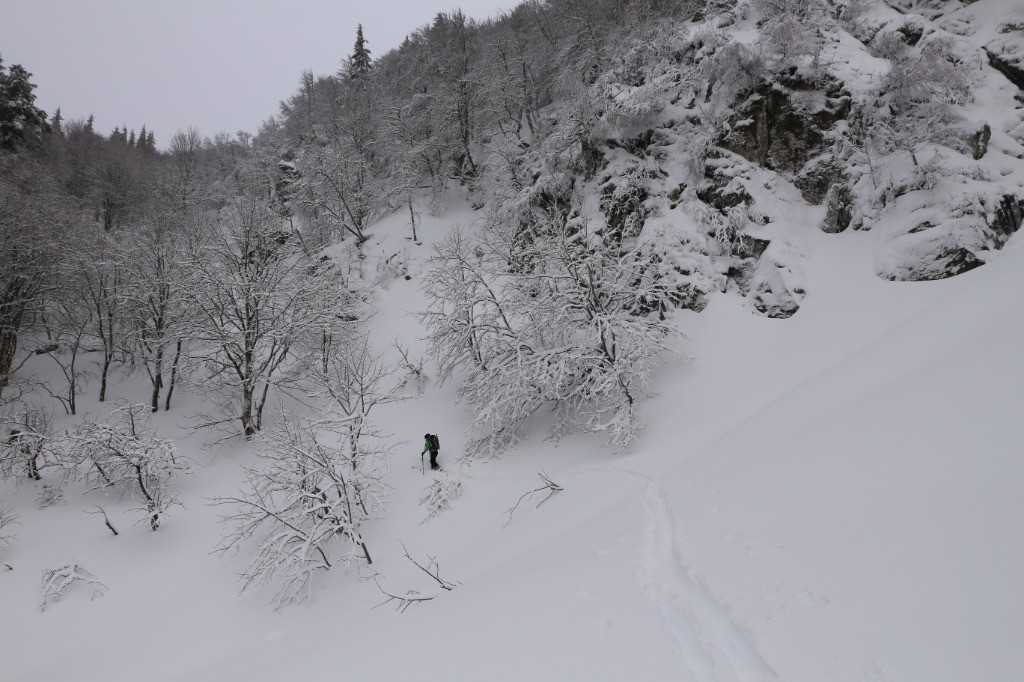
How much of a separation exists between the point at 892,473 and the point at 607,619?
12.7 ft

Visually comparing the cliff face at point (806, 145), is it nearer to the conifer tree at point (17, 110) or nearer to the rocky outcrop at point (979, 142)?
the rocky outcrop at point (979, 142)

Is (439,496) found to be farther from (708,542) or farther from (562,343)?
(708,542)

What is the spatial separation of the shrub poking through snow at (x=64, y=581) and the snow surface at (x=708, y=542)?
195mm

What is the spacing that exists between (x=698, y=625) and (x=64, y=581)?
15.1 metres

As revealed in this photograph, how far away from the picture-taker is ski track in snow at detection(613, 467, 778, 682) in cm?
369

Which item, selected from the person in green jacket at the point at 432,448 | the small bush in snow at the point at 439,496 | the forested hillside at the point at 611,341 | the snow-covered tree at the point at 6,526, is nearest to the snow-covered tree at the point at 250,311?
the forested hillside at the point at 611,341

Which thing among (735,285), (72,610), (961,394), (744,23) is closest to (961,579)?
(961,394)

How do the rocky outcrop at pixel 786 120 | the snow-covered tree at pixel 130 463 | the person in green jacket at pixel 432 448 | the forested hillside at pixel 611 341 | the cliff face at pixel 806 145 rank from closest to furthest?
the forested hillside at pixel 611 341, the cliff face at pixel 806 145, the snow-covered tree at pixel 130 463, the person in green jacket at pixel 432 448, the rocky outcrop at pixel 786 120

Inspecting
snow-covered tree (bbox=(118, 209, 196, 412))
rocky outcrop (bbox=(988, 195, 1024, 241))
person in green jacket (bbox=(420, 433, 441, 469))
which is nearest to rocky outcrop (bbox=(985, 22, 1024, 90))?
rocky outcrop (bbox=(988, 195, 1024, 241))

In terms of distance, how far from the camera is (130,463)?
42.3 ft

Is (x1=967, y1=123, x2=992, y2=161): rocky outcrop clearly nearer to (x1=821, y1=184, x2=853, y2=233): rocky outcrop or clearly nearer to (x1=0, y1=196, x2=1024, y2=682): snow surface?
(x1=821, y1=184, x2=853, y2=233): rocky outcrop

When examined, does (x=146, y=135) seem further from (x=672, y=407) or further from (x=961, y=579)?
(x=961, y=579)

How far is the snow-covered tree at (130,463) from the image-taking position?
1291cm

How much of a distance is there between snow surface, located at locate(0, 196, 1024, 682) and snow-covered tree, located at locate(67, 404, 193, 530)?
0.62 metres
